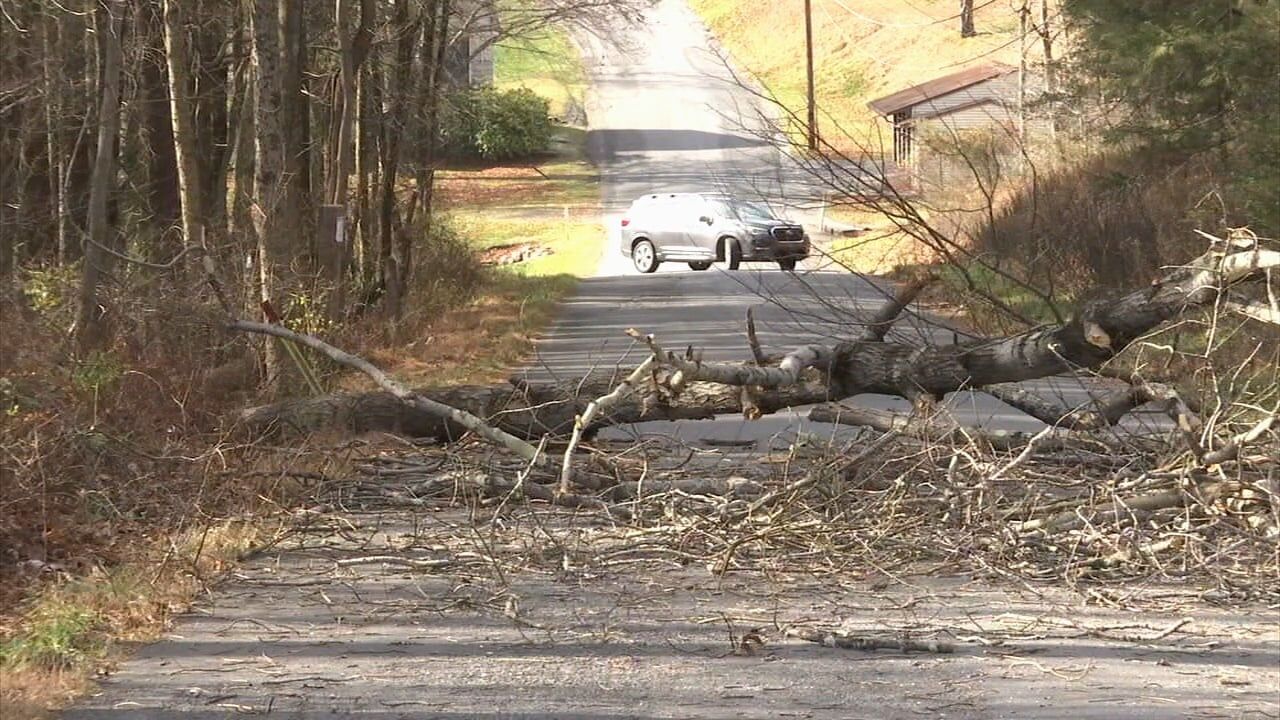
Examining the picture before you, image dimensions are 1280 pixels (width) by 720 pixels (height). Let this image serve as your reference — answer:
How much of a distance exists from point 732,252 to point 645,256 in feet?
8.80

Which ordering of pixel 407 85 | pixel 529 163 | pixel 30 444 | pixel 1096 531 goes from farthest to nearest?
pixel 529 163 → pixel 407 85 → pixel 30 444 → pixel 1096 531

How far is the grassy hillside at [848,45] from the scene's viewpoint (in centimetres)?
6869

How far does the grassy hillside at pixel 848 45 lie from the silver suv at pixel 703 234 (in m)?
27.2

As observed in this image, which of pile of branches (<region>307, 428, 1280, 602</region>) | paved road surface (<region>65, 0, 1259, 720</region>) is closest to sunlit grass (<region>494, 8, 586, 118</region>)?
pile of branches (<region>307, 428, 1280, 602</region>)

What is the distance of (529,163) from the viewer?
6638 centimetres

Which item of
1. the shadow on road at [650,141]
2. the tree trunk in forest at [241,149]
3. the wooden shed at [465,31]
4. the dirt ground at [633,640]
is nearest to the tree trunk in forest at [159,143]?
the tree trunk in forest at [241,149]

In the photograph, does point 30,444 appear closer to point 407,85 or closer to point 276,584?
point 276,584

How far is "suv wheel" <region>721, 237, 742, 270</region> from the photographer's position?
111 feet

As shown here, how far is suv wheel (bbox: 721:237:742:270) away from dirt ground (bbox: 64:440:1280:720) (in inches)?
1012

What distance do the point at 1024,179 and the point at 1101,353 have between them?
1888cm

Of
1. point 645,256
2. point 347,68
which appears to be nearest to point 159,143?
point 347,68

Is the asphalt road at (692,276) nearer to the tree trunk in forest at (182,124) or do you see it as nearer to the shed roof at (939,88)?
the tree trunk in forest at (182,124)

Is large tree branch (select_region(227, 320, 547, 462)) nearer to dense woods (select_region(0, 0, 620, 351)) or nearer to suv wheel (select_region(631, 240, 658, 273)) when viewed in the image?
dense woods (select_region(0, 0, 620, 351))

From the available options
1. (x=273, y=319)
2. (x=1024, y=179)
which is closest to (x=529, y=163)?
(x=1024, y=179)
